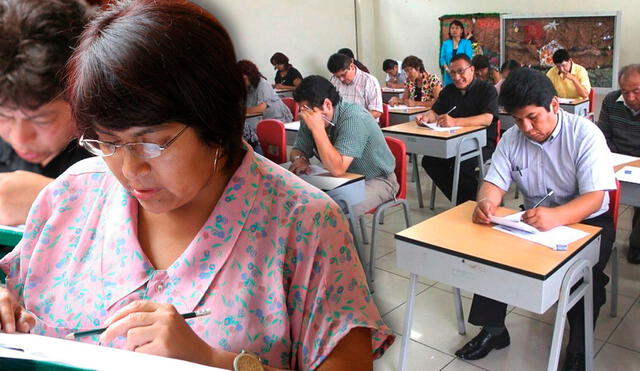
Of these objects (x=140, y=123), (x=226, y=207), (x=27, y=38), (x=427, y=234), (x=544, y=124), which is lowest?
(x=427, y=234)

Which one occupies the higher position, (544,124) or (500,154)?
(544,124)

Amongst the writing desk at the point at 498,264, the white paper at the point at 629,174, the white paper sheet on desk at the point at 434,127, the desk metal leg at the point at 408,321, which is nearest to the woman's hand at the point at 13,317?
the writing desk at the point at 498,264

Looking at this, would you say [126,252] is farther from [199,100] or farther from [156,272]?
[199,100]

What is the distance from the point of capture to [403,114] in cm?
523

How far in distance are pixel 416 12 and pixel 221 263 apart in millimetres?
8299

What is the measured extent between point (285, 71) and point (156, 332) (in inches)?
281

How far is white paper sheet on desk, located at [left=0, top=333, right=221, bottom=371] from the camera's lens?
39 cm

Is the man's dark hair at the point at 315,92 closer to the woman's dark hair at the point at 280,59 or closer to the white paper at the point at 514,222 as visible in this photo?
the white paper at the point at 514,222

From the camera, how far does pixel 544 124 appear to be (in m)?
2.17

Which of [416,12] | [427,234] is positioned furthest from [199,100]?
[416,12]

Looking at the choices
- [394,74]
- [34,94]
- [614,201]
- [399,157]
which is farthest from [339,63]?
[34,94]

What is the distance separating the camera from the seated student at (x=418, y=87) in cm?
565

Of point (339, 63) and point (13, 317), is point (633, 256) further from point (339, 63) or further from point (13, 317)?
point (13, 317)

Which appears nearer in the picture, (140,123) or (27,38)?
(140,123)
